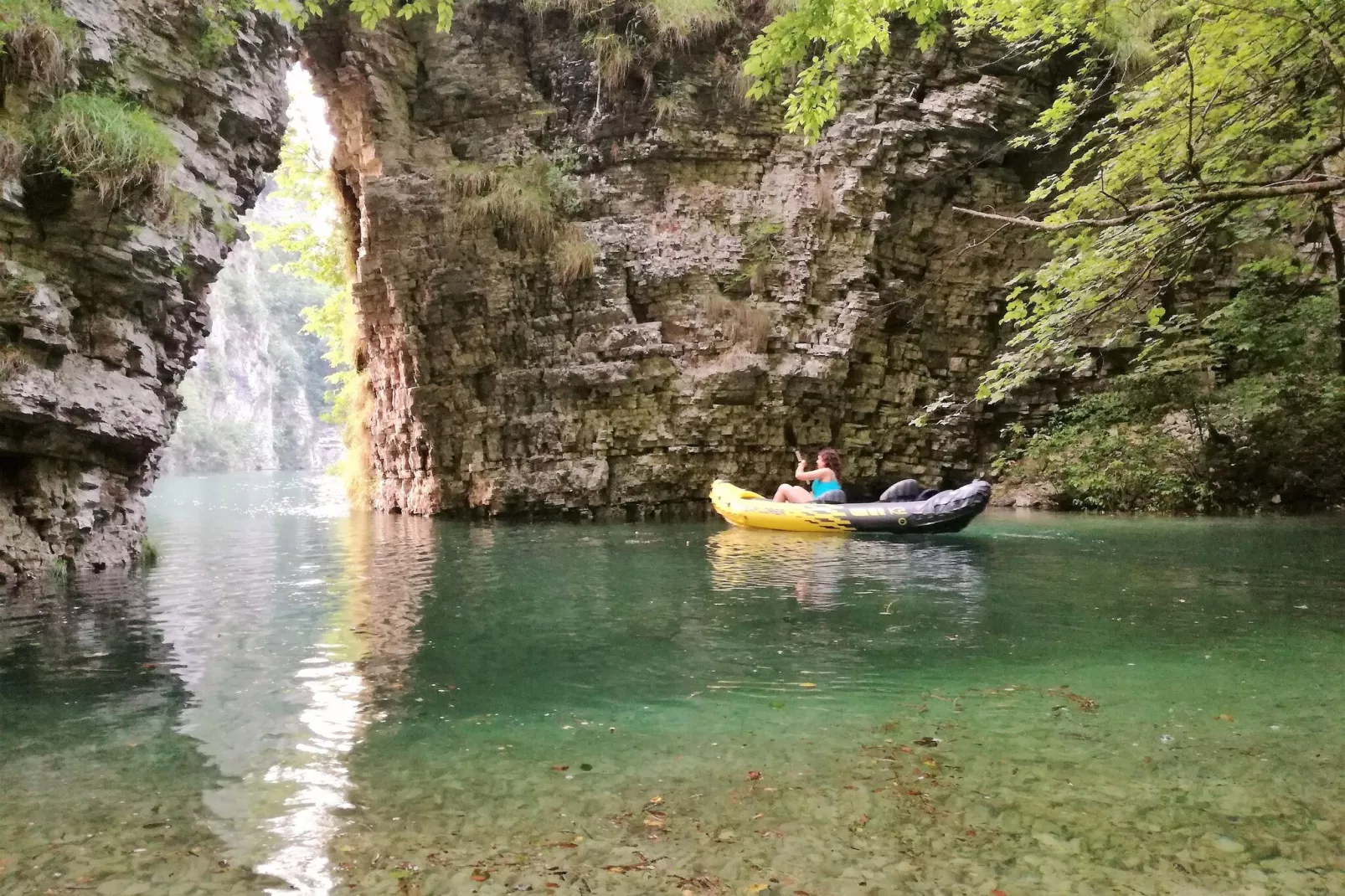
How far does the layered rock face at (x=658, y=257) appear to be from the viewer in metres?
14.8

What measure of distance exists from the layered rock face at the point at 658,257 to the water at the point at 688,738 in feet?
25.8

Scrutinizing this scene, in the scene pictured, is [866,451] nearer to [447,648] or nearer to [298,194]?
[447,648]

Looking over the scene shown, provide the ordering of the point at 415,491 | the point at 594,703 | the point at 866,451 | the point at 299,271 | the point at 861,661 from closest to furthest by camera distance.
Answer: the point at 594,703, the point at 861,661, the point at 866,451, the point at 415,491, the point at 299,271

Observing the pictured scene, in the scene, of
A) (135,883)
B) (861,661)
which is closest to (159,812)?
(135,883)

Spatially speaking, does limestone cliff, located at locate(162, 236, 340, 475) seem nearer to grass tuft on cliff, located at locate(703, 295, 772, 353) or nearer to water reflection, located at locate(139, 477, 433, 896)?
grass tuft on cliff, located at locate(703, 295, 772, 353)

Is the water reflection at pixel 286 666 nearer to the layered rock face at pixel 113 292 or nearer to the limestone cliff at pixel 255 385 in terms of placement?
the layered rock face at pixel 113 292

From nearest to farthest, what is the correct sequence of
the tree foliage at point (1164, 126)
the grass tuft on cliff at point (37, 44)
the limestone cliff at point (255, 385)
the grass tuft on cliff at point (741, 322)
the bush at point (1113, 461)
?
the tree foliage at point (1164, 126)
the grass tuft on cliff at point (37, 44)
the bush at point (1113, 461)
the grass tuft on cliff at point (741, 322)
the limestone cliff at point (255, 385)

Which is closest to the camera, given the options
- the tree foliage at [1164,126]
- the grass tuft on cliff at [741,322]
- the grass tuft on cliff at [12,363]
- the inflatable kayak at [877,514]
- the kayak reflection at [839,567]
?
the tree foliage at [1164,126]

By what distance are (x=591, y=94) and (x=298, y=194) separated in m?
10.2

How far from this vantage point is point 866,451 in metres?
15.4

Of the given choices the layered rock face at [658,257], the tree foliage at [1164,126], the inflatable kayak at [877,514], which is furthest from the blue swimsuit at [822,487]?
the tree foliage at [1164,126]

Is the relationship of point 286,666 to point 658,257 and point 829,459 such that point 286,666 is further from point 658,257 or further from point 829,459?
point 658,257

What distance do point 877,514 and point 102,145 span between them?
9.58 metres

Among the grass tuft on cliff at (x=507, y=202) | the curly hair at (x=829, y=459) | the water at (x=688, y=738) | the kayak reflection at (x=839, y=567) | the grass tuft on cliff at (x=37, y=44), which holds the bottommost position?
the water at (x=688, y=738)
